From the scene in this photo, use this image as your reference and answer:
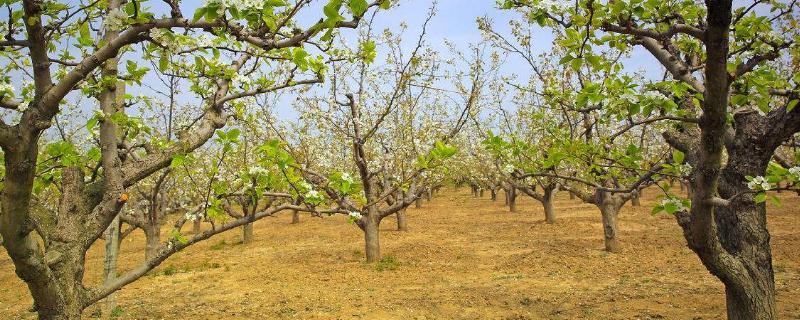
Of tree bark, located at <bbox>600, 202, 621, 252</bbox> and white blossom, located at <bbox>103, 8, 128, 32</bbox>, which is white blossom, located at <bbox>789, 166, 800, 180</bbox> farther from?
tree bark, located at <bbox>600, 202, 621, 252</bbox>

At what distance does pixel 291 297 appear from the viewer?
445 inches

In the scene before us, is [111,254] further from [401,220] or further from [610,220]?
[401,220]

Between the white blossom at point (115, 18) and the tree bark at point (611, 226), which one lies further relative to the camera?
the tree bark at point (611, 226)

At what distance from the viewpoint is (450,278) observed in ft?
42.6

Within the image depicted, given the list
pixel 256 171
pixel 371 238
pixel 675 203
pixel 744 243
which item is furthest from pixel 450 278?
pixel 675 203

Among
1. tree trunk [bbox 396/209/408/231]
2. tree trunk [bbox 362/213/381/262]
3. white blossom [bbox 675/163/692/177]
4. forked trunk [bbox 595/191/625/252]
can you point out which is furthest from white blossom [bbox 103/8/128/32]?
tree trunk [bbox 396/209/408/231]

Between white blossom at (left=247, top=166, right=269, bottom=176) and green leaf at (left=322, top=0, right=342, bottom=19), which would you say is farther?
white blossom at (left=247, top=166, right=269, bottom=176)

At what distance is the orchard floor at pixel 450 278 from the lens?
31.1 feet

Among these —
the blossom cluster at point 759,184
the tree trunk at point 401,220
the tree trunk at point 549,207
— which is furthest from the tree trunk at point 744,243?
the tree trunk at point 401,220

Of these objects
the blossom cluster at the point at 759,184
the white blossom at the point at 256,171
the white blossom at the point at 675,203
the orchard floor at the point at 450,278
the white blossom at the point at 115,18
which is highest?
the white blossom at the point at 115,18

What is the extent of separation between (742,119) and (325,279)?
421 inches

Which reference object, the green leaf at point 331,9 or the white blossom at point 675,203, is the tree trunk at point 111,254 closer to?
the green leaf at point 331,9

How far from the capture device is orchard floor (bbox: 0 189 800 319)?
373 inches

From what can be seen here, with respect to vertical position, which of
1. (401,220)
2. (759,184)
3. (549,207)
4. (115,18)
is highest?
(115,18)
